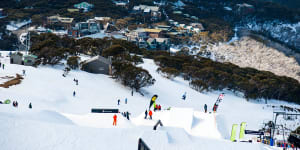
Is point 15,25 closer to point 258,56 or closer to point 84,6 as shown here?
point 84,6

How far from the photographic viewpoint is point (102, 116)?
25.1 metres

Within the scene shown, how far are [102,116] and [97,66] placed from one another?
2101 centimetres

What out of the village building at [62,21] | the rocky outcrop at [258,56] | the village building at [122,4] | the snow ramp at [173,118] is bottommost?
the rocky outcrop at [258,56]

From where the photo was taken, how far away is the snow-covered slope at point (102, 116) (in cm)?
1669

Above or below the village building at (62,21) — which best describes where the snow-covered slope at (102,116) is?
below

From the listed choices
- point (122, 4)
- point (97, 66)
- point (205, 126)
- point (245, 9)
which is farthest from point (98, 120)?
point (245, 9)

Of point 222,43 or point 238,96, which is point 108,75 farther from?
point 222,43

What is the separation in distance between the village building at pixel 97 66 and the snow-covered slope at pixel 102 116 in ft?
5.49

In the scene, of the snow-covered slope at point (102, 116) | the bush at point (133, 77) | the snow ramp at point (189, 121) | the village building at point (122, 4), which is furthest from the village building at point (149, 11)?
the snow ramp at point (189, 121)

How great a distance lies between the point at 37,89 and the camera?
32.8m

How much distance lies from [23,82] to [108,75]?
44.9 feet

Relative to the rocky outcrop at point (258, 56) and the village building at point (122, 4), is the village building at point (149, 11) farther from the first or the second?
the rocky outcrop at point (258, 56)

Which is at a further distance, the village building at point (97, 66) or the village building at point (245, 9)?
the village building at point (245, 9)

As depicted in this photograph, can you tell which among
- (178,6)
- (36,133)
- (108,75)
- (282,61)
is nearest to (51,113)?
(36,133)
